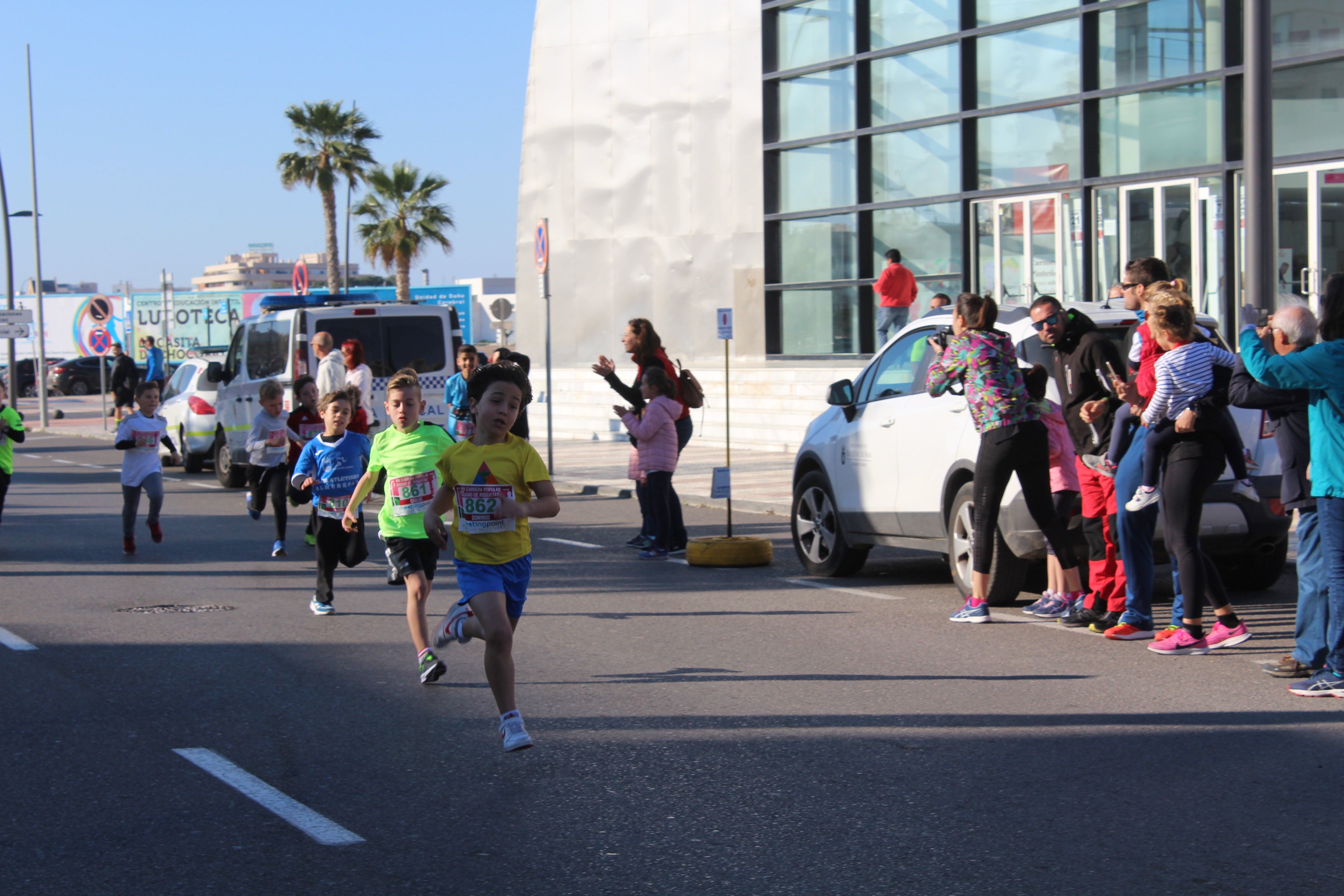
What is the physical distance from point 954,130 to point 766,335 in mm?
5007

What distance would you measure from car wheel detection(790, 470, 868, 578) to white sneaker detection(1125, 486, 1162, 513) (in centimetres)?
305

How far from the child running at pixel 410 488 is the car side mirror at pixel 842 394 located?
10.0 feet

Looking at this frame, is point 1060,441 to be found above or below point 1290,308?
below

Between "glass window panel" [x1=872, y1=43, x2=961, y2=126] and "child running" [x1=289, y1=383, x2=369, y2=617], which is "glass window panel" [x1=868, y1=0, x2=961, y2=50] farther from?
"child running" [x1=289, y1=383, x2=369, y2=617]

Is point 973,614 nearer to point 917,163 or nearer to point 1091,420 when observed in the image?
point 1091,420

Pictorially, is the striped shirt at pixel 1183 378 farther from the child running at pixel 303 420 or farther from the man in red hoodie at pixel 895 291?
the man in red hoodie at pixel 895 291

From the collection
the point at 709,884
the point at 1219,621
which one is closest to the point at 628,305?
the point at 1219,621

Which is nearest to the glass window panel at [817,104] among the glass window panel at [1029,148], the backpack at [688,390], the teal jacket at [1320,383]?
the glass window panel at [1029,148]

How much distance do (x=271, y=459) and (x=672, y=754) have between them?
8.03 m

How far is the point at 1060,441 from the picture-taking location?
8.82 m

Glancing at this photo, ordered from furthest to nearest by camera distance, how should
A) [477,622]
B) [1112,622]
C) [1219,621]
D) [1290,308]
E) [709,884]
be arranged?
[1112,622]
[1219,621]
[1290,308]
[477,622]
[709,884]

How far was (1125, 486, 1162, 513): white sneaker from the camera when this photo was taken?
25.4 feet

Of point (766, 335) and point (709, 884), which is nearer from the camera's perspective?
point (709, 884)

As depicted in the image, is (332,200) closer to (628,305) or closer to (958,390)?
(628,305)
